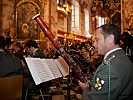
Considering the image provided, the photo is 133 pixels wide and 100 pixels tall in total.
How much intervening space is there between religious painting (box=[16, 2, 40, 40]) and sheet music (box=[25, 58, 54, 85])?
13.0m

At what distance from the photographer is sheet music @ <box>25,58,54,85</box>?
3.64 metres

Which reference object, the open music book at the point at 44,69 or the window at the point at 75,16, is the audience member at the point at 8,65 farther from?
the window at the point at 75,16

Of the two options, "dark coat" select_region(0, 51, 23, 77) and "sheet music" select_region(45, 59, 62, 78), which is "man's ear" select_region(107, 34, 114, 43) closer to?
"dark coat" select_region(0, 51, 23, 77)

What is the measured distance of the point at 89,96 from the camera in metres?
2.43

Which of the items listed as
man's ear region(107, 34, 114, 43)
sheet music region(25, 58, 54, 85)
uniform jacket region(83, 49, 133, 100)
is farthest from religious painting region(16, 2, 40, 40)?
uniform jacket region(83, 49, 133, 100)

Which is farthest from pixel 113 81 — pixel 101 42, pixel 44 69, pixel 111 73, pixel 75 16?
pixel 75 16

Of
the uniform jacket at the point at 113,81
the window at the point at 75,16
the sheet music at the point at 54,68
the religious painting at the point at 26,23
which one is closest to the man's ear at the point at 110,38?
the uniform jacket at the point at 113,81

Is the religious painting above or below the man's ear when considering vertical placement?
above

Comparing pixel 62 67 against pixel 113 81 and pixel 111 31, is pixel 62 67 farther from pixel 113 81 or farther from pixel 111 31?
pixel 113 81

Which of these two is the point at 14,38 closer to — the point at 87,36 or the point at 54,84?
the point at 54,84

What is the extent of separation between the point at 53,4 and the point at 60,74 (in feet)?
52.9

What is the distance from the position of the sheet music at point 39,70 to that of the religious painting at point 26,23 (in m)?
13.0

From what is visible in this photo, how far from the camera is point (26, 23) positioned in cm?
1739

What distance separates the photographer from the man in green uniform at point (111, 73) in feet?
7.53
